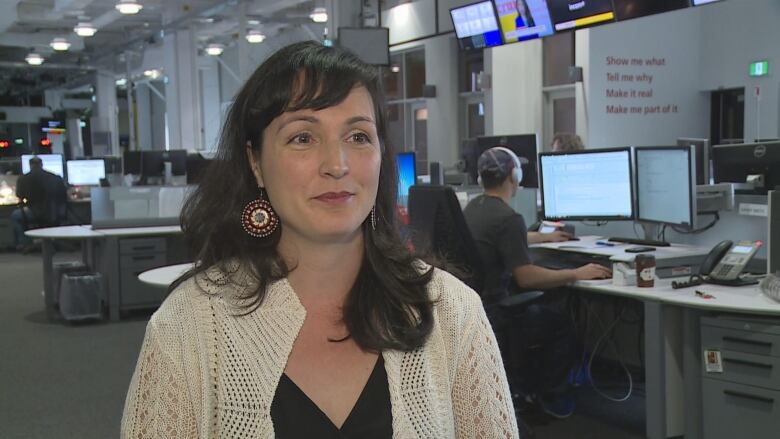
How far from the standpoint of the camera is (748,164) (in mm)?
3912

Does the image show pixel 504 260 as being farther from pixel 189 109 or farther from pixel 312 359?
pixel 189 109

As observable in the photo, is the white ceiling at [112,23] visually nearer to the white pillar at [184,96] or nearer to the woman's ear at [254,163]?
the white pillar at [184,96]

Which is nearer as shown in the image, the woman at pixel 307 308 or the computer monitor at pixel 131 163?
the woman at pixel 307 308

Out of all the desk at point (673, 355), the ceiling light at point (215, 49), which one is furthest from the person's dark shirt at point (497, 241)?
the ceiling light at point (215, 49)

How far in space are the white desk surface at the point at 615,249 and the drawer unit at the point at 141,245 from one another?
374 cm

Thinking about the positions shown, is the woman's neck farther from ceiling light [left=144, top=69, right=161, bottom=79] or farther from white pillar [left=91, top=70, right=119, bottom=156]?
white pillar [left=91, top=70, right=119, bottom=156]

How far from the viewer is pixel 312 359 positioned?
4.09ft

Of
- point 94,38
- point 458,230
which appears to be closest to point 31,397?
point 458,230

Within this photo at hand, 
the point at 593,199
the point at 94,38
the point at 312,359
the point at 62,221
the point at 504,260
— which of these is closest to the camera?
the point at 312,359

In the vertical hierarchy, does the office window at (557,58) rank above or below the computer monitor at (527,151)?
above

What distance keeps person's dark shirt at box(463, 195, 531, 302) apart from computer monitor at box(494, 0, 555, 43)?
3514 millimetres

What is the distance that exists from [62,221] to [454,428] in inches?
435

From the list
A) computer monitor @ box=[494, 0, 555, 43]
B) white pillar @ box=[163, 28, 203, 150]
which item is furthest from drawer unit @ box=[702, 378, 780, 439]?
white pillar @ box=[163, 28, 203, 150]

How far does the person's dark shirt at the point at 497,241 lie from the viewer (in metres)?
3.67
